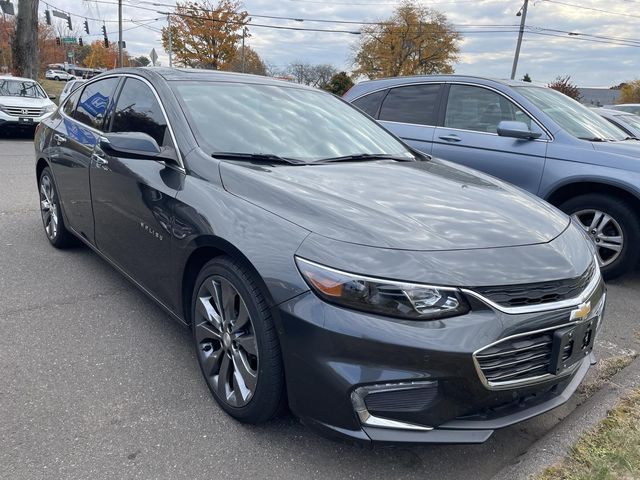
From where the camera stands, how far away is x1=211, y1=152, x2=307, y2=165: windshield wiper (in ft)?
8.75

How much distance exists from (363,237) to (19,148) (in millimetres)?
12200

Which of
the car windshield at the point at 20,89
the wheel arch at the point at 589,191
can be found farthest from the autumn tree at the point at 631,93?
the wheel arch at the point at 589,191

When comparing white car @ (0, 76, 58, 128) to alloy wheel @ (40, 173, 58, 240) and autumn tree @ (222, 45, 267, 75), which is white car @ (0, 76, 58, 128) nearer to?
alloy wheel @ (40, 173, 58, 240)

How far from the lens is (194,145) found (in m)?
2.71

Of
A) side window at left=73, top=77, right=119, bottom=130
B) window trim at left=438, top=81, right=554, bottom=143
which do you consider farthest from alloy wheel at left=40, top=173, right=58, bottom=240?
window trim at left=438, top=81, right=554, bottom=143

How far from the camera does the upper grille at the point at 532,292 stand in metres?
1.88

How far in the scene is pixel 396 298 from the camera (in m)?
1.85

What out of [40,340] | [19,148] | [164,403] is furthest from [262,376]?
[19,148]

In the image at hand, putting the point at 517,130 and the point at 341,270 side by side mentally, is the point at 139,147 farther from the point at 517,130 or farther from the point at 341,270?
the point at 517,130

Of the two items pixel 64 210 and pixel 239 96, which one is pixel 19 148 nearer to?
pixel 64 210

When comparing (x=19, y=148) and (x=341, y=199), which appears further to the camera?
(x=19, y=148)

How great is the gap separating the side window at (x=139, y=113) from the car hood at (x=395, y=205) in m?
0.66

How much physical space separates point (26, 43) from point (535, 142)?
68.8ft

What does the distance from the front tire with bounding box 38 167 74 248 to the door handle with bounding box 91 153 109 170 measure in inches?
41.8
